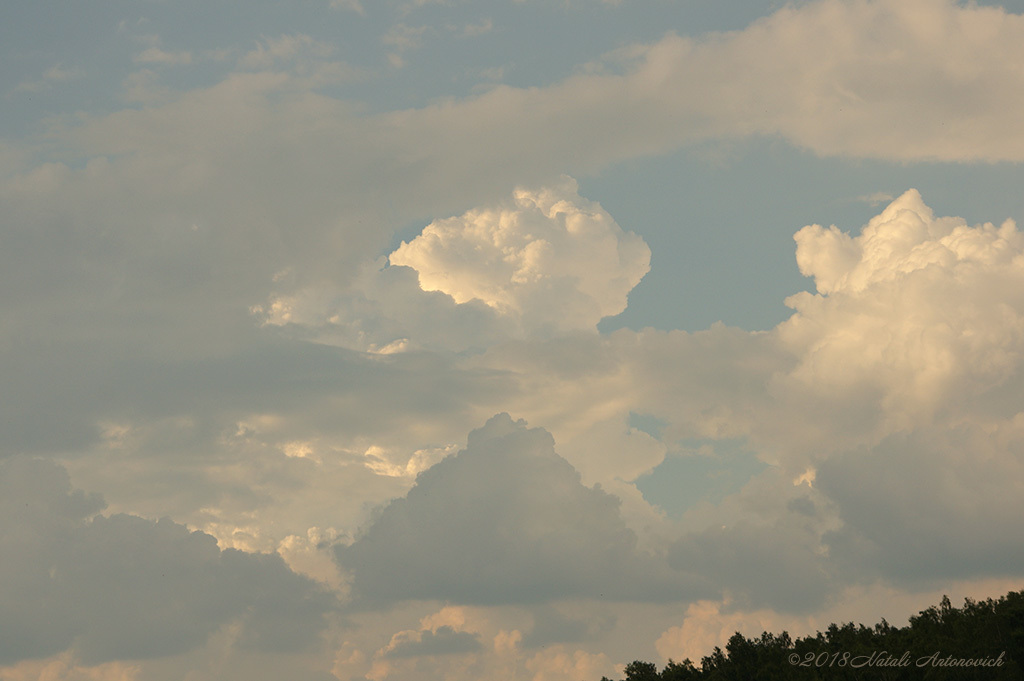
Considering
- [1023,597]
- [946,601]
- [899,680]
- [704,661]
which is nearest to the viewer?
[899,680]

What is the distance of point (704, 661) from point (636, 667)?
714 inches

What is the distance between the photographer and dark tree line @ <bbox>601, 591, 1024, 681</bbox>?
108m

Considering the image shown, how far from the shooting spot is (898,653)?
385 ft

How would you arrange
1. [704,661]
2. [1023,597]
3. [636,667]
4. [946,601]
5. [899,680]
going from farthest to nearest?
1. [636,667]
2. [704,661]
3. [946,601]
4. [1023,597]
5. [899,680]

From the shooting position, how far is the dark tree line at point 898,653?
355 feet

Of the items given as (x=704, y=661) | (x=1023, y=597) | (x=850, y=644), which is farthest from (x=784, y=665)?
(x=1023, y=597)

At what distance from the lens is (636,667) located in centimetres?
17550

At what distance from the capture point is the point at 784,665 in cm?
14012

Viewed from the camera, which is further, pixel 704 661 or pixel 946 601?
pixel 704 661

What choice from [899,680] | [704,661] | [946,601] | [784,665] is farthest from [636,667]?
[899,680]

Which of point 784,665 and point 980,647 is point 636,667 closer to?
point 784,665

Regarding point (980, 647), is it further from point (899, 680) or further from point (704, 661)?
point (704, 661)

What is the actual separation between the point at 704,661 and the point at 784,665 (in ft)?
73.5

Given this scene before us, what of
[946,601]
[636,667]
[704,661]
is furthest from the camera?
[636,667]
